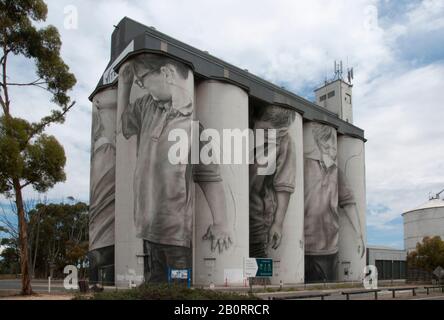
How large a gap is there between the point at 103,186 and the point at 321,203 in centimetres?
2714

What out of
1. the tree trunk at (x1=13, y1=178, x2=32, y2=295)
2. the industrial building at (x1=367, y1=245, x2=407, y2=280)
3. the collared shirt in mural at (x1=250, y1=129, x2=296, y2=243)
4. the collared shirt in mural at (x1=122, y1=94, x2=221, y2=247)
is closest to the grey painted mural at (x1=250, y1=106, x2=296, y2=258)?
the collared shirt in mural at (x1=250, y1=129, x2=296, y2=243)

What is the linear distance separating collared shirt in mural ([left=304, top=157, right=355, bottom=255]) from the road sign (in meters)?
32.6

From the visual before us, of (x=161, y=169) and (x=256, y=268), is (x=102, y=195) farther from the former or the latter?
(x=256, y=268)

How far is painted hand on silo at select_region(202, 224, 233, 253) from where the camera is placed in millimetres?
45375

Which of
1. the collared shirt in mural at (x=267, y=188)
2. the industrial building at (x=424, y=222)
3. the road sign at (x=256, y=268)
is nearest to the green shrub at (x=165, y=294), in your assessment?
the road sign at (x=256, y=268)

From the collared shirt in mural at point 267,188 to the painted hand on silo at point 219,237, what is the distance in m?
8.50

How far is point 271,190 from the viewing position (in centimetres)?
5428

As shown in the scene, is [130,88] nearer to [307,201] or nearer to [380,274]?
[307,201]

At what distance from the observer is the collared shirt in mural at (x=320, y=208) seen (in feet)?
196

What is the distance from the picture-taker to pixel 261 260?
92.1 ft

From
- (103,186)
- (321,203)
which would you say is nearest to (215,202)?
(103,186)

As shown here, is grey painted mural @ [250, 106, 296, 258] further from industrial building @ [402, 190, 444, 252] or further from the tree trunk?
industrial building @ [402, 190, 444, 252]

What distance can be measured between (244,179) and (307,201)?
48.3 ft

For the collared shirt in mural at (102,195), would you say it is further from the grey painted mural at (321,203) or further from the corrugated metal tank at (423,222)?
the corrugated metal tank at (423,222)
